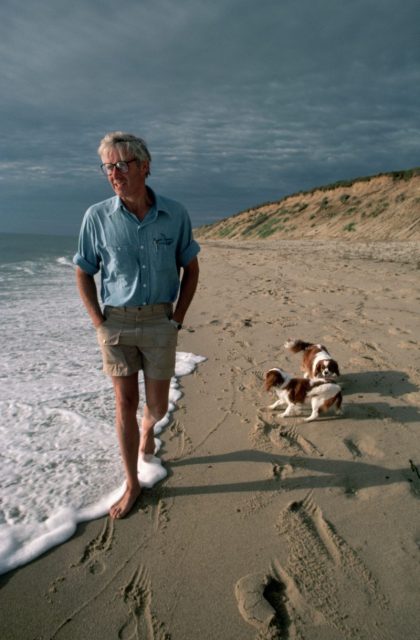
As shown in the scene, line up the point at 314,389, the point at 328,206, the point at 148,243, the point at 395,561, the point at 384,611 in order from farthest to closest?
the point at 328,206
the point at 314,389
the point at 148,243
the point at 395,561
the point at 384,611

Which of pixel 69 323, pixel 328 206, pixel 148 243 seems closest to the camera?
pixel 148 243

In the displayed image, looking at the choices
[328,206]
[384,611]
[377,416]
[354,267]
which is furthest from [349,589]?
[328,206]

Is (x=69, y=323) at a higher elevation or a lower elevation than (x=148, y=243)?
lower

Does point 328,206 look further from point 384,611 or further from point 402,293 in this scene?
point 384,611

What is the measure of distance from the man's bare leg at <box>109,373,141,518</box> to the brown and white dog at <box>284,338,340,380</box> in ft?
6.78

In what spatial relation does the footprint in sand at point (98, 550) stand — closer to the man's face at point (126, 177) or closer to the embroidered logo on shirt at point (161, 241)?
the embroidered logo on shirt at point (161, 241)

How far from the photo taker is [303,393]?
3.84 meters

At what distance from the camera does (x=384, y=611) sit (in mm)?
2033

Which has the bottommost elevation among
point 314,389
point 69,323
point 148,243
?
point 69,323

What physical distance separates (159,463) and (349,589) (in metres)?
1.58

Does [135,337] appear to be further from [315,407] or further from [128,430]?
[315,407]

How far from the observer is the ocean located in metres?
2.72

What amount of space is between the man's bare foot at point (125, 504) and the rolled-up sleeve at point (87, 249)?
57.6 inches

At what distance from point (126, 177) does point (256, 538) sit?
223cm
